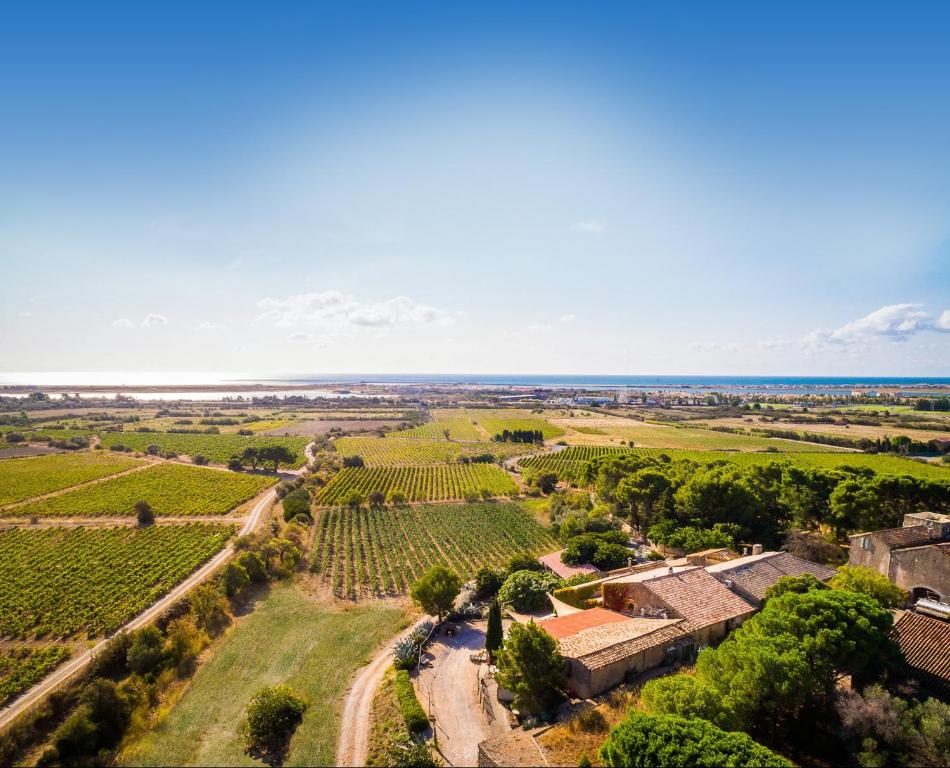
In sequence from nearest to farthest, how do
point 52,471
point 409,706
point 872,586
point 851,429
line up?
point 409,706 → point 872,586 → point 52,471 → point 851,429

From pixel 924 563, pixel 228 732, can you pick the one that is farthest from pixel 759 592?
pixel 228 732

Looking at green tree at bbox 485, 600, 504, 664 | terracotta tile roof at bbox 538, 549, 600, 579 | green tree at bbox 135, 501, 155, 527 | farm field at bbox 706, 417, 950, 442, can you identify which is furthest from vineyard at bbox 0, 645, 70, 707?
farm field at bbox 706, 417, 950, 442

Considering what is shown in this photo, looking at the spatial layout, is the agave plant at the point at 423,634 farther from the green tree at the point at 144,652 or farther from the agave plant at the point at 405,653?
the green tree at the point at 144,652

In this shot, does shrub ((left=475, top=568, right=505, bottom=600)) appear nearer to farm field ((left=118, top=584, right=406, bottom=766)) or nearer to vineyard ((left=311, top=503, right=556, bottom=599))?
vineyard ((left=311, top=503, right=556, bottom=599))

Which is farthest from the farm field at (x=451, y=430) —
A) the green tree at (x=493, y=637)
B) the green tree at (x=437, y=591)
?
the green tree at (x=493, y=637)

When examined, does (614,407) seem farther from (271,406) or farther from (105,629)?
(105,629)

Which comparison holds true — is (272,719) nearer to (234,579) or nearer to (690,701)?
(690,701)

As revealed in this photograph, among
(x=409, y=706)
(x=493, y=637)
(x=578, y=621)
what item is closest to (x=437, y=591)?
(x=493, y=637)
